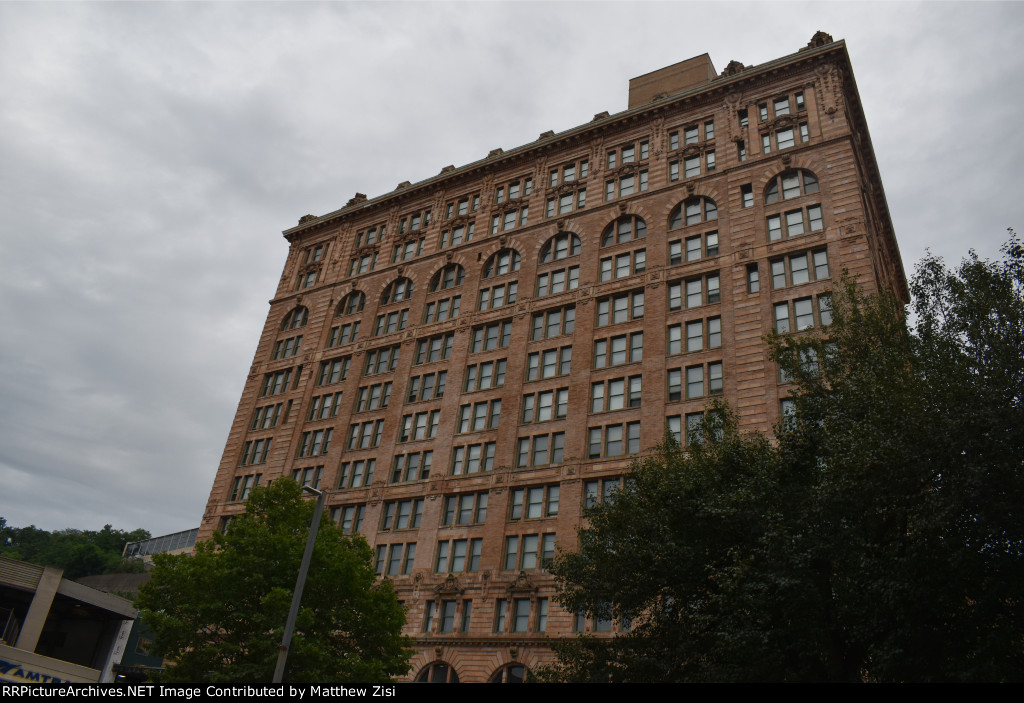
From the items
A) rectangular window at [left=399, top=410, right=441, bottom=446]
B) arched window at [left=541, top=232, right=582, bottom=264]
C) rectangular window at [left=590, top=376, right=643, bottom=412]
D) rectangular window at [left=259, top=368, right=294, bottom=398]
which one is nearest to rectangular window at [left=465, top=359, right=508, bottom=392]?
rectangular window at [left=399, top=410, right=441, bottom=446]

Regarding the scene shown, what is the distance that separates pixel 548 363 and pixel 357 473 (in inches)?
648

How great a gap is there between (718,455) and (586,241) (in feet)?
107

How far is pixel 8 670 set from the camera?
3300cm

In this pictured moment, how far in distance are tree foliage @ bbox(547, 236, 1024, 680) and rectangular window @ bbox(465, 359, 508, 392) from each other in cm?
2713

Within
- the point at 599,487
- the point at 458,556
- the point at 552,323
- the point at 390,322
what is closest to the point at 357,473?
the point at 458,556

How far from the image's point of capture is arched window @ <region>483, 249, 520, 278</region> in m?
59.0

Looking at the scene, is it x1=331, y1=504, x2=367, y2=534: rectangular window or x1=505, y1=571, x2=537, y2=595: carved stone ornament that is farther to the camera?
x1=331, y1=504, x2=367, y2=534: rectangular window

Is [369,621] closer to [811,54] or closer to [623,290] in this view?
[623,290]

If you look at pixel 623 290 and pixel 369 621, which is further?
pixel 623 290

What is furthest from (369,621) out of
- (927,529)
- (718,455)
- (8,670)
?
(927,529)

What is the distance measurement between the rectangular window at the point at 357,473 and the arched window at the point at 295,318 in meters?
18.3

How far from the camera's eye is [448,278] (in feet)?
204

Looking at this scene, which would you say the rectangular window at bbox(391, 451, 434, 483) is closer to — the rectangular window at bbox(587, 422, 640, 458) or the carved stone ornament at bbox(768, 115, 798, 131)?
the rectangular window at bbox(587, 422, 640, 458)

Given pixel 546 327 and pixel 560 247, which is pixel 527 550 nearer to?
pixel 546 327
